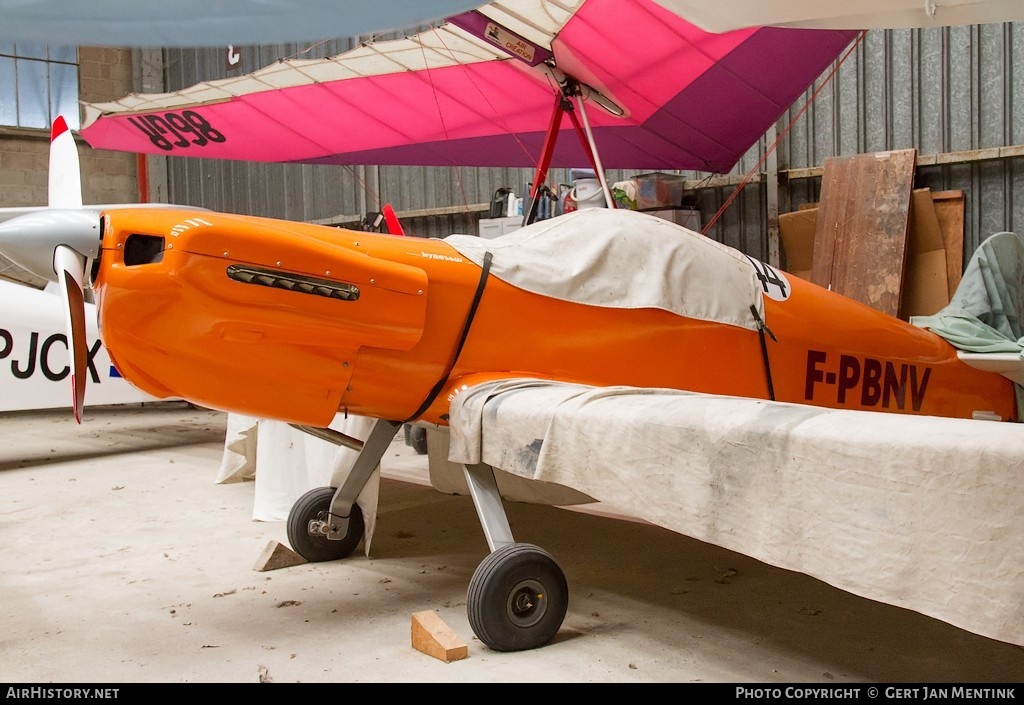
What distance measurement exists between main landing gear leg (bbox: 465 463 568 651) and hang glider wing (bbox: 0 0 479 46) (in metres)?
2.59

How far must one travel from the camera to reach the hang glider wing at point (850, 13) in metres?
3.34

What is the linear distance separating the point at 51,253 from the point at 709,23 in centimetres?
285

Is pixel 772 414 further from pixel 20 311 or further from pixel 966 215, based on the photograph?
pixel 20 311

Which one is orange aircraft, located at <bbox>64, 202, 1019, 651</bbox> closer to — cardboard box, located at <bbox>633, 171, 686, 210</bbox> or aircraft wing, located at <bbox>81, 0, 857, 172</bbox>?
aircraft wing, located at <bbox>81, 0, 857, 172</bbox>

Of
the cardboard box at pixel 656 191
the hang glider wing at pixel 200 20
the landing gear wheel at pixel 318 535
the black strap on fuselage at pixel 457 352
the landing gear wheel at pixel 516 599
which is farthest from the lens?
the cardboard box at pixel 656 191

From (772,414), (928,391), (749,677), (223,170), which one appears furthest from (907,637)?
(223,170)

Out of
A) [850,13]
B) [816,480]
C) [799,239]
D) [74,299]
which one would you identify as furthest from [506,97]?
[816,480]

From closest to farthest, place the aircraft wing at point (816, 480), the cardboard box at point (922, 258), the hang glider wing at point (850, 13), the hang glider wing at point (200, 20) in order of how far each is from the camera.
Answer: the aircraft wing at point (816, 480)
the hang glider wing at point (850, 13)
the hang glider wing at point (200, 20)
the cardboard box at point (922, 258)

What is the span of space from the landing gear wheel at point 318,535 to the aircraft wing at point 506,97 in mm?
2945

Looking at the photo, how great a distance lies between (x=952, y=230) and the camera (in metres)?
6.53

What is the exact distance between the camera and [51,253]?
A: 2.56 metres

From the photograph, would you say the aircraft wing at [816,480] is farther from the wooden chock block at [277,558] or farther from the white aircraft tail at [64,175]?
the white aircraft tail at [64,175]

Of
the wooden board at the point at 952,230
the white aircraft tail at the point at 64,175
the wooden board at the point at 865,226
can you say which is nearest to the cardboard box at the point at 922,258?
the wooden board at the point at 952,230

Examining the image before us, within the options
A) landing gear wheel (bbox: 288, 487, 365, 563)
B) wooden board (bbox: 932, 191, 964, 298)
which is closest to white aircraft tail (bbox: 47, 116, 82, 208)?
landing gear wheel (bbox: 288, 487, 365, 563)
